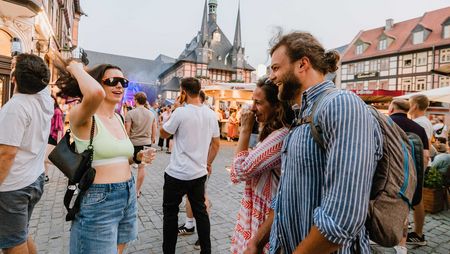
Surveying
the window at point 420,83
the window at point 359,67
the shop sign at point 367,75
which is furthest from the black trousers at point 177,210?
the window at point 359,67

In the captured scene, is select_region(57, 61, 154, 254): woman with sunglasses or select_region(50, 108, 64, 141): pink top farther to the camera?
select_region(50, 108, 64, 141): pink top

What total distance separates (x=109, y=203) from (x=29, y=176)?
93cm

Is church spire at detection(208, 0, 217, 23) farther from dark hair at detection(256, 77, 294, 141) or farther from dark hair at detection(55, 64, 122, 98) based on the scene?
dark hair at detection(256, 77, 294, 141)

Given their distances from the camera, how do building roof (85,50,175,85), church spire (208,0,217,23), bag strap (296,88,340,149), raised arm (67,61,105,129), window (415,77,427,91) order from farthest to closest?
building roof (85,50,175,85) → church spire (208,0,217,23) → window (415,77,427,91) → raised arm (67,61,105,129) → bag strap (296,88,340,149)

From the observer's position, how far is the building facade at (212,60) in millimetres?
59781

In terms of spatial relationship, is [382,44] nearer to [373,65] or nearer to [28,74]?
[373,65]

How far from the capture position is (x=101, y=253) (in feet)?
6.33

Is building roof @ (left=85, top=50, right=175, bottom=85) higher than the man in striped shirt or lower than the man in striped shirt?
higher

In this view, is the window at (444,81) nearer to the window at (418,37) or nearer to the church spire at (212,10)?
the window at (418,37)

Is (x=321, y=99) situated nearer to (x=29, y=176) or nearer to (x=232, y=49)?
(x=29, y=176)

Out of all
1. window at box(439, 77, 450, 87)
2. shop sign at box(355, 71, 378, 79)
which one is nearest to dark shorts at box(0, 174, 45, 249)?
window at box(439, 77, 450, 87)

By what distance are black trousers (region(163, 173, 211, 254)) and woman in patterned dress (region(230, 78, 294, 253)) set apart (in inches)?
46.3

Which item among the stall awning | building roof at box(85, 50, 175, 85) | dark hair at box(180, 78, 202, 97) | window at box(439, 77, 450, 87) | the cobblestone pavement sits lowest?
the cobblestone pavement

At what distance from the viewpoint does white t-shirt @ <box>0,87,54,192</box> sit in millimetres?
2205
